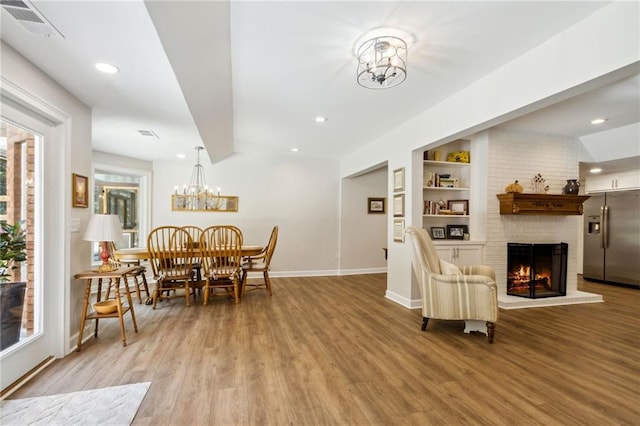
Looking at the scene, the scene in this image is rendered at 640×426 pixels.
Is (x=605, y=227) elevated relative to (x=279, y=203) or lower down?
lower down

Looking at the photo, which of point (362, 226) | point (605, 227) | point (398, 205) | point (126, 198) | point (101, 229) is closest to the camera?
point (101, 229)

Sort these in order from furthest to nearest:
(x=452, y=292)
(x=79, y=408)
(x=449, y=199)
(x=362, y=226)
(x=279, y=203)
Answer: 1. (x=362, y=226)
2. (x=279, y=203)
3. (x=449, y=199)
4. (x=452, y=292)
5. (x=79, y=408)

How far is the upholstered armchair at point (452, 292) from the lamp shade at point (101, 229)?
9.71 feet

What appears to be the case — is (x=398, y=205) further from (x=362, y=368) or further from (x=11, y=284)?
(x=11, y=284)

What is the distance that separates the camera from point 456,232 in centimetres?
454

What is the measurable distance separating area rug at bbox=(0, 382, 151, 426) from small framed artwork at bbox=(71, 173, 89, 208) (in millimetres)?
1562

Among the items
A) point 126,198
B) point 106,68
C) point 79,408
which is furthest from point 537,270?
point 126,198

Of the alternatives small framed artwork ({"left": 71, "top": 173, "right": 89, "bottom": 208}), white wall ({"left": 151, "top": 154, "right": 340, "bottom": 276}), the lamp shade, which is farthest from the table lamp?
white wall ({"left": 151, "top": 154, "right": 340, "bottom": 276})

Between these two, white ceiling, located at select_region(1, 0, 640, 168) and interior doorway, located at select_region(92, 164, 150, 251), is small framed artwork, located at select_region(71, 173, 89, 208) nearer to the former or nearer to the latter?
white ceiling, located at select_region(1, 0, 640, 168)

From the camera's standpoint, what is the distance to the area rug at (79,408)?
1.74m

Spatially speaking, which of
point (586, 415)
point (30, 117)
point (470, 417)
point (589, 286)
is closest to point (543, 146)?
point (589, 286)

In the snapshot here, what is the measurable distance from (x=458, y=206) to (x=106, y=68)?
179 inches

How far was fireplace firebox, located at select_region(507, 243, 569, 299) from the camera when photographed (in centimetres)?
428

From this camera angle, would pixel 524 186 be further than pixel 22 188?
Yes
